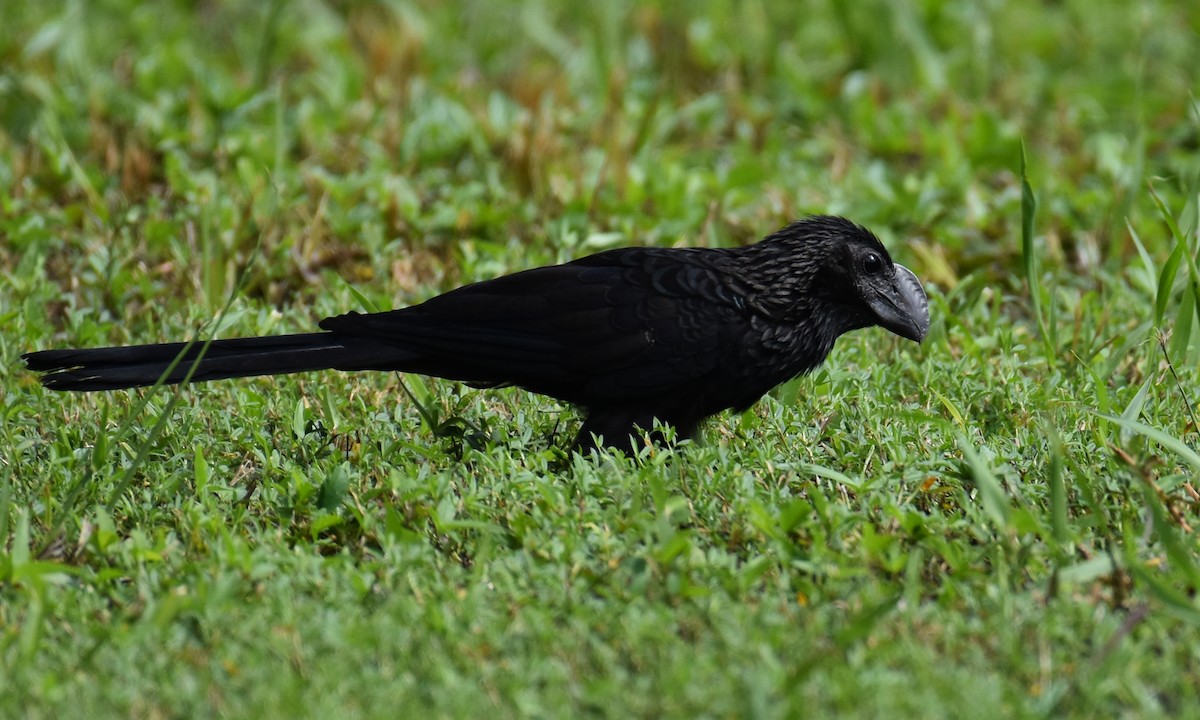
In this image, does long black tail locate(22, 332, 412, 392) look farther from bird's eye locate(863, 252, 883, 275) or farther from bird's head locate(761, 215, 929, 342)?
bird's eye locate(863, 252, 883, 275)

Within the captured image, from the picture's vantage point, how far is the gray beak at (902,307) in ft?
14.0

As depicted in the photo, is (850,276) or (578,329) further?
(850,276)

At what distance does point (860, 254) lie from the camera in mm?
4234

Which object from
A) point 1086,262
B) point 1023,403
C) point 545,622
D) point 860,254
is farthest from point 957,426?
point 1086,262

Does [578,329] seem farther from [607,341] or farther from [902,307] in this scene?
[902,307]

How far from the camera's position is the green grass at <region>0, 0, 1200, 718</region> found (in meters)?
2.90

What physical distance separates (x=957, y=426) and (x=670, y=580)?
126 cm

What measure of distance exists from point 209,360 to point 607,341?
1.10 meters

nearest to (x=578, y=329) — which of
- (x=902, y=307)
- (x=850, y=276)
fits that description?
(x=850, y=276)

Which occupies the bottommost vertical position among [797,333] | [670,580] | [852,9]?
[670,580]

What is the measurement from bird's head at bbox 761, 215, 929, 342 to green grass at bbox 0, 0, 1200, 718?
0.26m

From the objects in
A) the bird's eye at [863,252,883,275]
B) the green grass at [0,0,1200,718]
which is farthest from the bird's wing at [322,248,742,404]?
the bird's eye at [863,252,883,275]

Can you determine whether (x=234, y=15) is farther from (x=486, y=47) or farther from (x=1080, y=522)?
(x=1080, y=522)

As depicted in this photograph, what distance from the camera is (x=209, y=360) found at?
12.6ft
